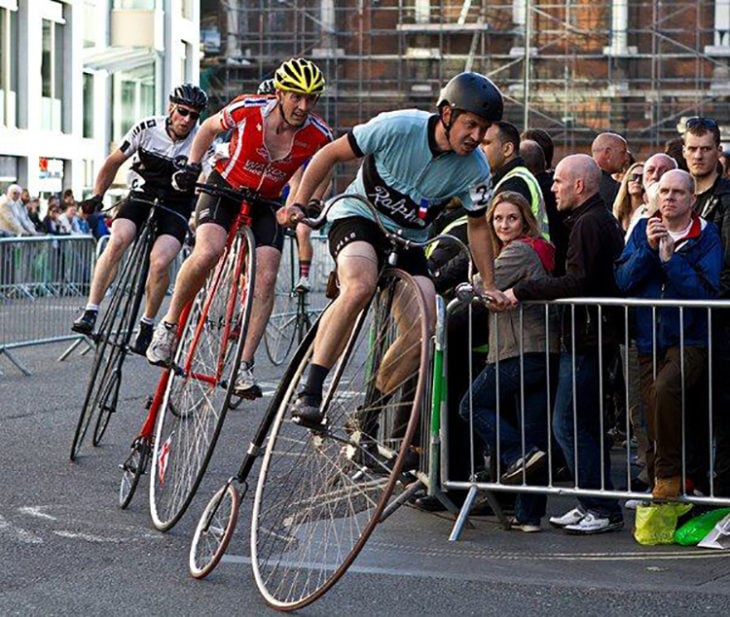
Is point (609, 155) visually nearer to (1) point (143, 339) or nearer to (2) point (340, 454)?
(1) point (143, 339)

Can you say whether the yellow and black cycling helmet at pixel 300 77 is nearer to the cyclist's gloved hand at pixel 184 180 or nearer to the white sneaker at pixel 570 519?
the cyclist's gloved hand at pixel 184 180

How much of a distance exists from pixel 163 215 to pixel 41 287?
6.40m

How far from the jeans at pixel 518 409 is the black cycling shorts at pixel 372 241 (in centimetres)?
138

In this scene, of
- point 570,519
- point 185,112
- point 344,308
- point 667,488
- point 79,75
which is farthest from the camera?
point 79,75

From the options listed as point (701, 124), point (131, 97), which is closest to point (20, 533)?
point (701, 124)

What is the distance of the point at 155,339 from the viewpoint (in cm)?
870

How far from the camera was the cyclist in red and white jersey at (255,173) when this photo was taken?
876 centimetres

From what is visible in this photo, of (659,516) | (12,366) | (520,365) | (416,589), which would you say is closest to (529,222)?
(520,365)

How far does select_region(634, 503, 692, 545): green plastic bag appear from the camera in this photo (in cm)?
831

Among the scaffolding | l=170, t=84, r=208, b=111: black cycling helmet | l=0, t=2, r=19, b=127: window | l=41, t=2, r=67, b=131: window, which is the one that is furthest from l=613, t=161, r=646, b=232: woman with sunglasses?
the scaffolding

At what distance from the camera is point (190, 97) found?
37.6 ft

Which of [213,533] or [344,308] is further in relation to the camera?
[213,533]

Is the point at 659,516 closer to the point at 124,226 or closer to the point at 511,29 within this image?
the point at 124,226

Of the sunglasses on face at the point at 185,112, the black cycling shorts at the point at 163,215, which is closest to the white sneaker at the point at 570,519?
the black cycling shorts at the point at 163,215
